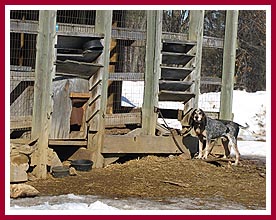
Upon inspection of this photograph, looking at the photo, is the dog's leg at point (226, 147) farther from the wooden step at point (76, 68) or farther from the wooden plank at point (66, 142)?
the wooden step at point (76, 68)

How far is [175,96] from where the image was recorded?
1030 centimetres

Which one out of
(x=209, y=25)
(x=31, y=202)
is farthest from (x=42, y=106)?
(x=209, y=25)

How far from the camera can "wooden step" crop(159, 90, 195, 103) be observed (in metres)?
10.1

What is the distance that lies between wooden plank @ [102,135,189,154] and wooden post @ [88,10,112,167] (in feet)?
0.42

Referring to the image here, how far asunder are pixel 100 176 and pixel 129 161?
1.11 metres

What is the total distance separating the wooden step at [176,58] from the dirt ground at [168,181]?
179 cm

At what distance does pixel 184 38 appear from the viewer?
34.4 ft

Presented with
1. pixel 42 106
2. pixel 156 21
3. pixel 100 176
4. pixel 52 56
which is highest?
pixel 156 21

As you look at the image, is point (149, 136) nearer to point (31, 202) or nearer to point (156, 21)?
point (156, 21)

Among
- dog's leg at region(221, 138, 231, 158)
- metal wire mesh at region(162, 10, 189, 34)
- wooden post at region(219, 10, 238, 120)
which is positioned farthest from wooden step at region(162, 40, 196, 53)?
dog's leg at region(221, 138, 231, 158)

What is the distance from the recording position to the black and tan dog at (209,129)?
983 centimetres

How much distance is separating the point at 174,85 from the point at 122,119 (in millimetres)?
1204

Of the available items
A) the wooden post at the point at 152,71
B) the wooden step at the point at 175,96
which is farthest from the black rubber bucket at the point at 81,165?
the wooden step at the point at 175,96

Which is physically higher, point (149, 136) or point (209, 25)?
point (209, 25)
